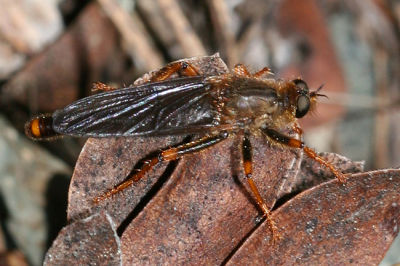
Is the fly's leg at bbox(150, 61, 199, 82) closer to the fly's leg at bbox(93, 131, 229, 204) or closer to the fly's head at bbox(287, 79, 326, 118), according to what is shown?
the fly's leg at bbox(93, 131, 229, 204)

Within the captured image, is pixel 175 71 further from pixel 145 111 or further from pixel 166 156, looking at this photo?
pixel 166 156

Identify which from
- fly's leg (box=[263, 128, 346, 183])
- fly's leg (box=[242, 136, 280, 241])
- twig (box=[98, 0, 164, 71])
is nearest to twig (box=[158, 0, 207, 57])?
twig (box=[98, 0, 164, 71])

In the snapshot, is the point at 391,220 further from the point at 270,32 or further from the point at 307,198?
the point at 270,32

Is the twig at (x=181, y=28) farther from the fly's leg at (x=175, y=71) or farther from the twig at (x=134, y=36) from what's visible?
the fly's leg at (x=175, y=71)

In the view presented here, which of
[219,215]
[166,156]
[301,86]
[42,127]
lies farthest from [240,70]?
[219,215]

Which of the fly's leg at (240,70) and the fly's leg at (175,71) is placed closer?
the fly's leg at (175,71)

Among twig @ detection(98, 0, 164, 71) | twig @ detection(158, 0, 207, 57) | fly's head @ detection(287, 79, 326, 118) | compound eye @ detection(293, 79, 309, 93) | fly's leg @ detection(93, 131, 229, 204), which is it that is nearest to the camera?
fly's leg @ detection(93, 131, 229, 204)

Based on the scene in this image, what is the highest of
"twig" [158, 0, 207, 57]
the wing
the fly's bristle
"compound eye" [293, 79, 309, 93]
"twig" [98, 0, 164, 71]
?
"twig" [158, 0, 207, 57]

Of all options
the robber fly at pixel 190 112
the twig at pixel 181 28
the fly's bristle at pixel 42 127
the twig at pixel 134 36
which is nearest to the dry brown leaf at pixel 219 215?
the robber fly at pixel 190 112

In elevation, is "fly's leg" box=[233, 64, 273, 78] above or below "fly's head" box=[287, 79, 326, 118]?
above
